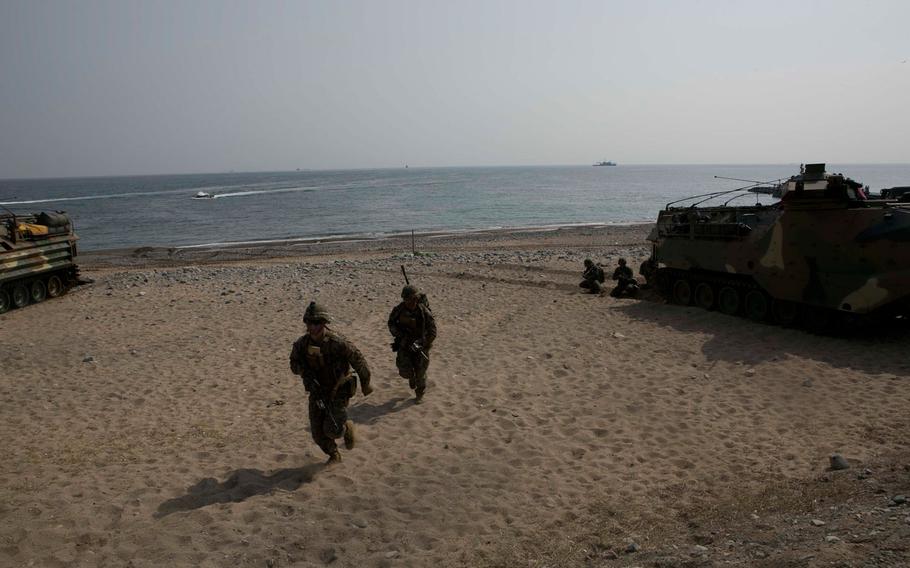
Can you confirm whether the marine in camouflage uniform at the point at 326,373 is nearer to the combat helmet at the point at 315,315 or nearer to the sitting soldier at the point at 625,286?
the combat helmet at the point at 315,315

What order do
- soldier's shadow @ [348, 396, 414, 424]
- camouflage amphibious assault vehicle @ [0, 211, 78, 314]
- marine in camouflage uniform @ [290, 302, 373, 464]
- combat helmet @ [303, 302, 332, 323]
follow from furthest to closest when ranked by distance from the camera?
camouflage amphibious assault vehicle @ [0, 211, 78, 314] < soldier's shadow @ [348, 396, 414, 424] < marine in camouflage uniform @ [290, 302, 373, 464] < combat helmet @ [303, 302, 332, 323]

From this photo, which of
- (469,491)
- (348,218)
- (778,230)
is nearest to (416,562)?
(469,491)

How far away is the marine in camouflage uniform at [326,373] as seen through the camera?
6793 millimetres

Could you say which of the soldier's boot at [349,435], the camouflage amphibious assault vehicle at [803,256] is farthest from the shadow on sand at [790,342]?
the soldier's boot at [349,435]

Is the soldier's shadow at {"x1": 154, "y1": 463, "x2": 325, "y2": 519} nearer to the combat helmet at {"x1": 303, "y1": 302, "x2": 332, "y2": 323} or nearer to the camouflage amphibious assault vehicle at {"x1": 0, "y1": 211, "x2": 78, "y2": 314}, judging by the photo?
the combat helmet at {"x1": 303, "y1": 302, "x2": 332, "y2": 323}

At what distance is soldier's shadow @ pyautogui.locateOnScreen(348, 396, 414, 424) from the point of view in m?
8.62

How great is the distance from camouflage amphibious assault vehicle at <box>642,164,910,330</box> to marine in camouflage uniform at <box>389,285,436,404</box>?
303 inches

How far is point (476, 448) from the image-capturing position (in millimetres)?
7496

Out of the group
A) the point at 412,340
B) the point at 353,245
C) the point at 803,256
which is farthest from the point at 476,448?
the point at 353,245

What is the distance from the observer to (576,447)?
748cm

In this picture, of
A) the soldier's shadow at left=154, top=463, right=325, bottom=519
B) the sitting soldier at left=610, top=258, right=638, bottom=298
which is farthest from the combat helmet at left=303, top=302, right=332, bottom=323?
the sitting soldier at left=610, top=258, right=638, bottom=298

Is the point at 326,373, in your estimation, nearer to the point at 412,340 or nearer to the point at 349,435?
the point at 349,435

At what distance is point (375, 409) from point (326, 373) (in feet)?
7.34

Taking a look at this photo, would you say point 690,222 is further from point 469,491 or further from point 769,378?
point 469,491
